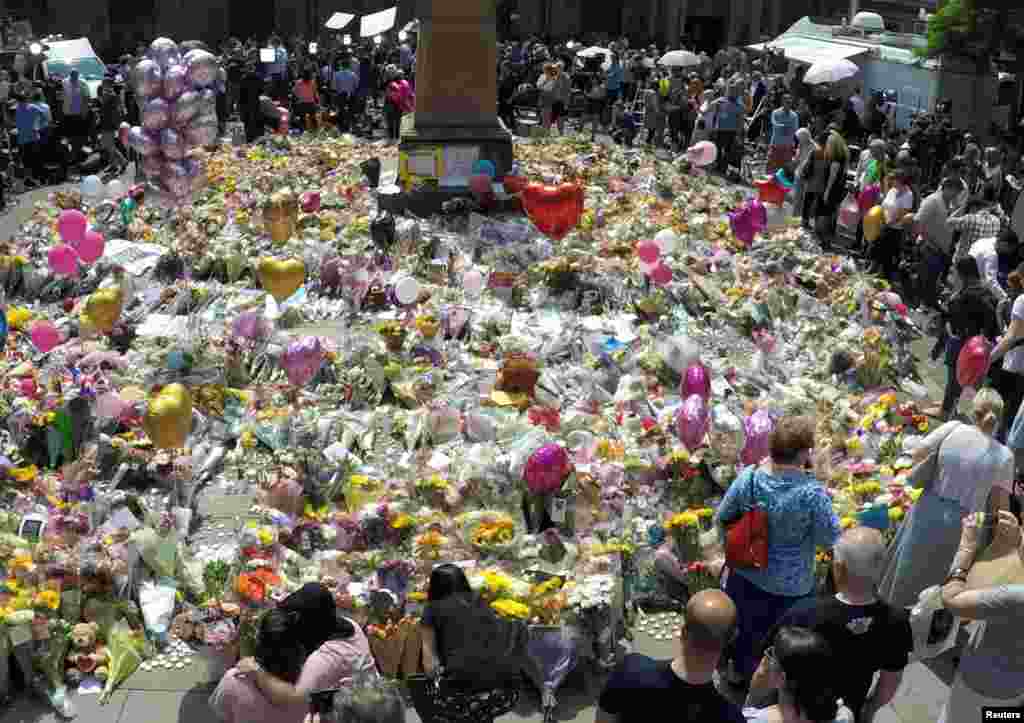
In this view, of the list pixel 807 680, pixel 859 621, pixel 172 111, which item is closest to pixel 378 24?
pixel 172 111

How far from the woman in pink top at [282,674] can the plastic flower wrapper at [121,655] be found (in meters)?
1.57

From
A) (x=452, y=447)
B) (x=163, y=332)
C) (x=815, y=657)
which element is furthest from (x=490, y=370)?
(x=815, y=657)

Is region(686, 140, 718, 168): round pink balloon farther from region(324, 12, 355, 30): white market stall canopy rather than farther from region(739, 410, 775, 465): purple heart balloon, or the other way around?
region(324, 12, 355, 30): white market stall canopy

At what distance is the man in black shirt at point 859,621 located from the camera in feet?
12.0

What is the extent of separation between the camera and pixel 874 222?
11305 millimetres

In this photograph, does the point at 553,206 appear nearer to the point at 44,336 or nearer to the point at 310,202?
the point at 310,202

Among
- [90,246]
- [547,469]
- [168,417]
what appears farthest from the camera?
[90,246]

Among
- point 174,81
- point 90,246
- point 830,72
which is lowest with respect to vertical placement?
point 90,246

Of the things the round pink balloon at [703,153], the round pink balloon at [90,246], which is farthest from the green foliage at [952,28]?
the round pink balloon at [90,246]

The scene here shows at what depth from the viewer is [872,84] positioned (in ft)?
71.4

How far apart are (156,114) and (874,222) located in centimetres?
697

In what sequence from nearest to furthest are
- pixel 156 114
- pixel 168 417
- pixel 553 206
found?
1. pixel 168 417
2. pixel 156 114
3. pixel 553 206

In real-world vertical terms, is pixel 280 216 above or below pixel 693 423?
above

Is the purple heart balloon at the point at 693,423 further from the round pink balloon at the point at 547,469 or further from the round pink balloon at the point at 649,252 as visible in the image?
the round pink balloon at the point at 649,252
